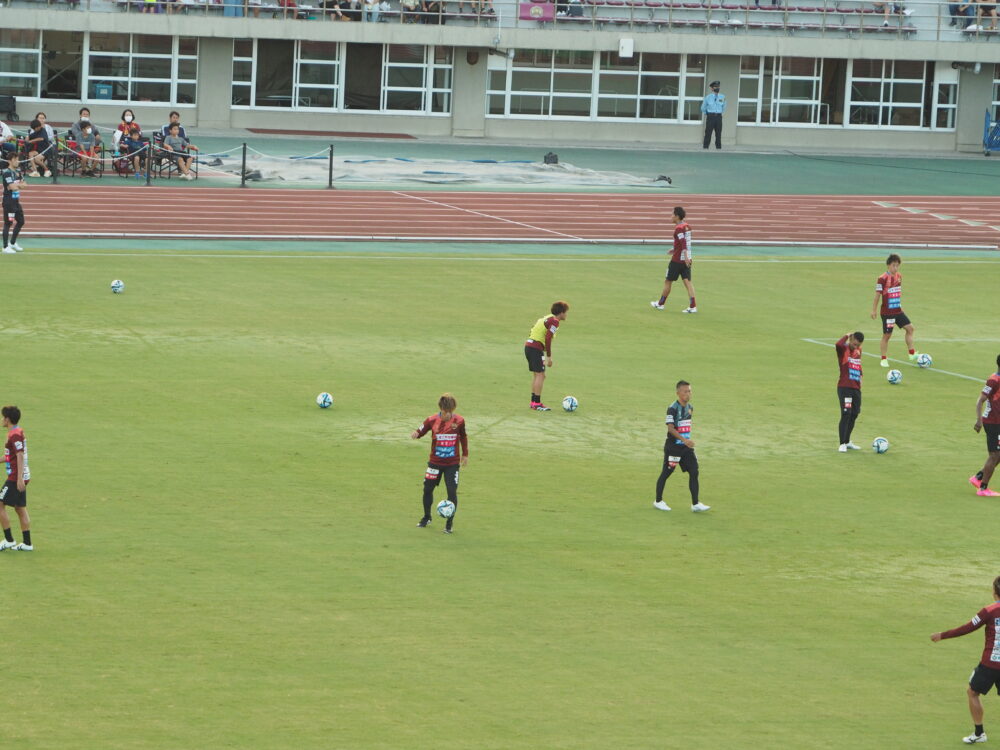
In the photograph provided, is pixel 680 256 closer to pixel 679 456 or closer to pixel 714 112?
pixel 679 456

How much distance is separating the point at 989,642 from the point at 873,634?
2.70m

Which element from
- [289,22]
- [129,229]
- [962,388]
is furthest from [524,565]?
[289,22]

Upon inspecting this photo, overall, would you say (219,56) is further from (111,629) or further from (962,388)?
(111,629)

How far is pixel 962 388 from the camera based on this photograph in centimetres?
2703

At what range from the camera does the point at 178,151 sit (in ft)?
155

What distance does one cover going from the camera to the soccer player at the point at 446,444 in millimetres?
17344

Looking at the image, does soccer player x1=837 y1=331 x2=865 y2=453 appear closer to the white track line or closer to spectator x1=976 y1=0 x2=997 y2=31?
the white track line

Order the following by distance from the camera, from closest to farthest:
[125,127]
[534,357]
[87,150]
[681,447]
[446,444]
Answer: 1. [446,444]
2. [681,447]
3. [534,357]
4. [87,150]
5. [125,127]

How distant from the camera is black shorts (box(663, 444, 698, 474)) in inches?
739

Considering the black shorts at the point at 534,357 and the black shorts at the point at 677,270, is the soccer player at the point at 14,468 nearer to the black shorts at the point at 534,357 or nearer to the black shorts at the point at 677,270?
the black shorts at the point at 534,357

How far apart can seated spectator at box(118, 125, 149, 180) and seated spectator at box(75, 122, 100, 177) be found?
0.84 m

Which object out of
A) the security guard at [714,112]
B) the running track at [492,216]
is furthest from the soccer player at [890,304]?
the security guard at [714,112]

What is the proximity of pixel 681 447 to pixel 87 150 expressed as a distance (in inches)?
1263

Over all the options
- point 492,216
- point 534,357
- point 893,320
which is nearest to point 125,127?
point 492,216
